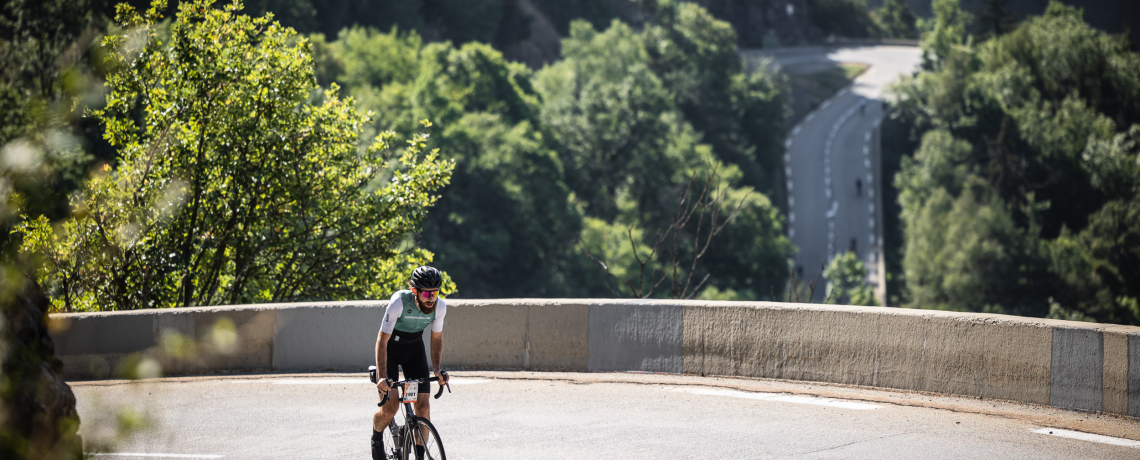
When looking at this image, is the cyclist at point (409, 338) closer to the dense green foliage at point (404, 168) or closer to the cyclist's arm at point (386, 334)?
the cyclist's arm at point (386, 334)

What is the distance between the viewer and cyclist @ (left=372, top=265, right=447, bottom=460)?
18.7 ft

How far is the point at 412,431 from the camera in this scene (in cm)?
556

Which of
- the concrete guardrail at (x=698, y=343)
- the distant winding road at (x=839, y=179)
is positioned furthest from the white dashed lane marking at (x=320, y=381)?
the distant winding road at (x=839, y=179)

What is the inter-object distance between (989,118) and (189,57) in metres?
56.5

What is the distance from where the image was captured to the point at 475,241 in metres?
47.1

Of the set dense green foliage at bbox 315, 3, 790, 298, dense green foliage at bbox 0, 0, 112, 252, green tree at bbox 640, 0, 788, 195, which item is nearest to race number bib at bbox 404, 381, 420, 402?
dense green foliage at bbox 0, 0, 112, 252

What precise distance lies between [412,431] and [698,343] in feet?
15.7

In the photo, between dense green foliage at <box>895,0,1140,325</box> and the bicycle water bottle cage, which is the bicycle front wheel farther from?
dense green foliage at <box>895,0,1140,325</box>

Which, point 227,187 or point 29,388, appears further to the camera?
point 227,187

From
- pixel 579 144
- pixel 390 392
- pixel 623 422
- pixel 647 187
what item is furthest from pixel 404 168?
pixel 579 144

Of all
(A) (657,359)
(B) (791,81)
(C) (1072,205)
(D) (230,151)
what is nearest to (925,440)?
(A) (657,359)

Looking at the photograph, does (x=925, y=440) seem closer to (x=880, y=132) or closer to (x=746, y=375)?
(x=746, y=375)

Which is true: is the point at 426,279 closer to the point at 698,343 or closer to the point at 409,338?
the point at 409,338

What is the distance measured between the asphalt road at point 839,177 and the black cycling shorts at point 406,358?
194 feet
